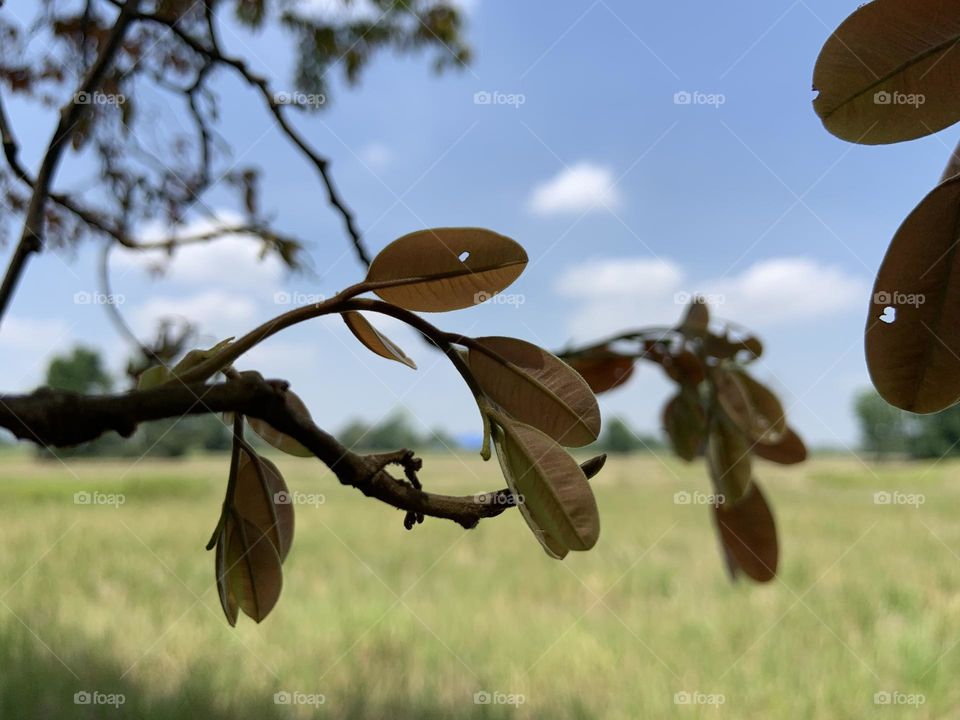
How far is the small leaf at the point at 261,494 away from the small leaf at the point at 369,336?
3.2 inches

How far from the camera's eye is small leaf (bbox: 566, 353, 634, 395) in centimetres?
58

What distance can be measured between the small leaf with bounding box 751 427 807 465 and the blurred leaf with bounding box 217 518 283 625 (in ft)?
1.42

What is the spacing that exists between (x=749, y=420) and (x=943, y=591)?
37.1 inches

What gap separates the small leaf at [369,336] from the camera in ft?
0.90

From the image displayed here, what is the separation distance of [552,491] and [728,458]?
350mm

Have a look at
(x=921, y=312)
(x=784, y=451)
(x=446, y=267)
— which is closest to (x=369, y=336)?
(x=446, y=267)

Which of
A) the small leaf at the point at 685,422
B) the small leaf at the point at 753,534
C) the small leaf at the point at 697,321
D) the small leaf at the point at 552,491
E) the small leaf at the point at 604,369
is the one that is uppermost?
the small leaf at the point at 697,321

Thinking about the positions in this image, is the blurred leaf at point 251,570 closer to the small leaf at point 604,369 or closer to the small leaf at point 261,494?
the small leaf at point 261,494

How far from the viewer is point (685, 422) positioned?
0.61 metres

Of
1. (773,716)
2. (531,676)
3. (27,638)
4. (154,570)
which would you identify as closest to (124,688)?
(27,638)

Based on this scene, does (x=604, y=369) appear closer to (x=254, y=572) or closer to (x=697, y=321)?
(x=697, y=321)

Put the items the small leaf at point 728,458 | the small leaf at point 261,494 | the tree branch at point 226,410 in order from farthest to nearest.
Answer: the small leaf at point 728,458 < the small leaf at point 261,494 < the tree branch at point 226,410

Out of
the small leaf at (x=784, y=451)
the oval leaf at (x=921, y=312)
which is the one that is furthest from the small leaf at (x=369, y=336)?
the small leaf at (x=784, y=451)

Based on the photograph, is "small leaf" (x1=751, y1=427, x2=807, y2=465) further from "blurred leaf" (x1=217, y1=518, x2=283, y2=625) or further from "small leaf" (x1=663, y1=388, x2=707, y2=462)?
"blurred leaf" (x1=217, y1=518, x2=283, y2=625)
